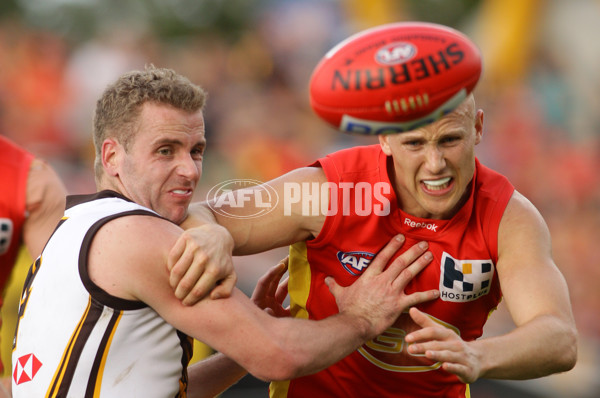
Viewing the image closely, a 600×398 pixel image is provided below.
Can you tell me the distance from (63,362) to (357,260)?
1617 mm

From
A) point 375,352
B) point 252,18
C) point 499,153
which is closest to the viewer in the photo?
point 375,352

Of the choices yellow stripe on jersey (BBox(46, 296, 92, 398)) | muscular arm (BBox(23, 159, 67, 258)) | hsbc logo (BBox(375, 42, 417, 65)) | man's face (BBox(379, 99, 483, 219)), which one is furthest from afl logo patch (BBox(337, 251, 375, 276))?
muscular arm (BBox(23, 159, 67, 258))

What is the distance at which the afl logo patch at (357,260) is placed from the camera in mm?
4234

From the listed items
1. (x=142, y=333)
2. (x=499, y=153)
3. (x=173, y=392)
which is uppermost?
(x=142, y=333)

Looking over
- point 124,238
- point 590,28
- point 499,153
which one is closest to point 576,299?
point 499,153

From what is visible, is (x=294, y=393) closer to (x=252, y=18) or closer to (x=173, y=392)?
(x=173, y=392)

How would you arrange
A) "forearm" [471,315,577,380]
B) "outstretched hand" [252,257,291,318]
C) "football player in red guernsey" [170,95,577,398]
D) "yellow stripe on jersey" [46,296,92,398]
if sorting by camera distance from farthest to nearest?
"outstretched hand" [252,257,291,318], "football player in red guernsey" [170,95,577,398], "forearm" [471,315,577,380], "yellow stripe on jersey" [46,296,92,398]

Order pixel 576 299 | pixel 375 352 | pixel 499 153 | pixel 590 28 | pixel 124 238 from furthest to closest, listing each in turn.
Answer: pixel 590 28, pixel 499 153, pixel 576 299, pixel 375 352, pixel 124 238

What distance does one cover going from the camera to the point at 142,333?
11.3 feet

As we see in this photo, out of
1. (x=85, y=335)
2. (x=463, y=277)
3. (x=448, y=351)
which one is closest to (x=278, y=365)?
(x=448, y=351)

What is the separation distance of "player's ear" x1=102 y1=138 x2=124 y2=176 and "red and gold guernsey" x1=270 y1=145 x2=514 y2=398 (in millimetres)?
1125

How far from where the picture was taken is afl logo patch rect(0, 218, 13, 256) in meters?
4.95

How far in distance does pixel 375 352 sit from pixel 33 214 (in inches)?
91.6

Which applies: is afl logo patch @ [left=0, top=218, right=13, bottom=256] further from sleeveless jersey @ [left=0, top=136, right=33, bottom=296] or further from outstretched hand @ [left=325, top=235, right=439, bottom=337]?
outstretched hand @ [left=325, top=235, right=439, bottom=337]
